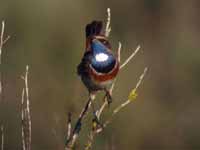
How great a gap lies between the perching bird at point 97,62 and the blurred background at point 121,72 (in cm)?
466

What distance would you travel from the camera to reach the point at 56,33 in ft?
42.5

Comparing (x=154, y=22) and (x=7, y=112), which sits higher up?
(x=154, y=22)

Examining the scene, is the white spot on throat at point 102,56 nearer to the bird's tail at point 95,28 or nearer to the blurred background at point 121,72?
the bird's tail at point 95,28

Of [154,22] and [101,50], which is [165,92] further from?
[101,50]

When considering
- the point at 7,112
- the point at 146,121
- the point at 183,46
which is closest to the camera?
the point at 7,112

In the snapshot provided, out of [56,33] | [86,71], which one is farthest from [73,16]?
[86,71]

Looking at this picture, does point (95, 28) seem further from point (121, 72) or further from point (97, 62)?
point (121, 72)

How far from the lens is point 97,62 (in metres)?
6.41

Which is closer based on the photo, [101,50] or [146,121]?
[101,50]

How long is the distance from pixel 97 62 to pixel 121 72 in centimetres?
623

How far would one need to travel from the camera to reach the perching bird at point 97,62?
6.32 meters

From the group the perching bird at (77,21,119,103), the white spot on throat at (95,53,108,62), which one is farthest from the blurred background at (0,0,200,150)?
the white spot on throat at (95,53,108,62)

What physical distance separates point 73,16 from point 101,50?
22.3 feet

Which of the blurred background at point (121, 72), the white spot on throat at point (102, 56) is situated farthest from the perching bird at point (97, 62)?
the blurred background at point (121, 72)
